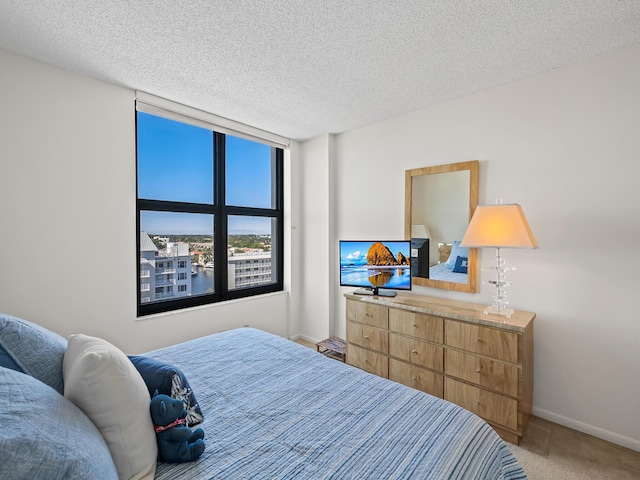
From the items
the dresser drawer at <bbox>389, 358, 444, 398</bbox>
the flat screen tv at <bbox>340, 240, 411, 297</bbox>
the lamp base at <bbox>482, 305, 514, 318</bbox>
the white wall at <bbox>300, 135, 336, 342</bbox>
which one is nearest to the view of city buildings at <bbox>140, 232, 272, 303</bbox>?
the white wall at <bbox>300, 135, 336, 342</bbox>

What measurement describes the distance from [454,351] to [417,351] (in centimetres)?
30

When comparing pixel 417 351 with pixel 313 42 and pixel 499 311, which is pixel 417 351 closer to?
pixel 499 311

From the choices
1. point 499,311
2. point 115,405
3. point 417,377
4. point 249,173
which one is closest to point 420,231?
point 499,311

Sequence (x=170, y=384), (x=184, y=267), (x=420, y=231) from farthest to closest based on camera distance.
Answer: (x=184, y=267) → (x=420, y=231) → (x=170, y=384)

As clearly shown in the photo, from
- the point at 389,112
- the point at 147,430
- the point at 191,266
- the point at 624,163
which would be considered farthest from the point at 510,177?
the point at 191,266

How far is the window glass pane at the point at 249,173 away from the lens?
3473 mm

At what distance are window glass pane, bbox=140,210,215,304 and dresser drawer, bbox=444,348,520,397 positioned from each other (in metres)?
2.42

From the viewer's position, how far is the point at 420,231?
9.77 ft

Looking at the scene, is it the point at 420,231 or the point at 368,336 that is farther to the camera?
the point at 420,231

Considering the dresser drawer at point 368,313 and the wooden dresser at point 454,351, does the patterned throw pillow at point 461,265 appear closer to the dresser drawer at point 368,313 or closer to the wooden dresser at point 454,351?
the wooden dresser at point 454,351

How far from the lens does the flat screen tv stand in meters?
2.92

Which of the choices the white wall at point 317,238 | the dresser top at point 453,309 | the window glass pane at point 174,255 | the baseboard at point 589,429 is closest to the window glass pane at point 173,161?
the window glass pane at point 174,255

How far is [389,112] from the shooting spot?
10.0 ft

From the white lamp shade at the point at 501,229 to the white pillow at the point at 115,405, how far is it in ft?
7.05
